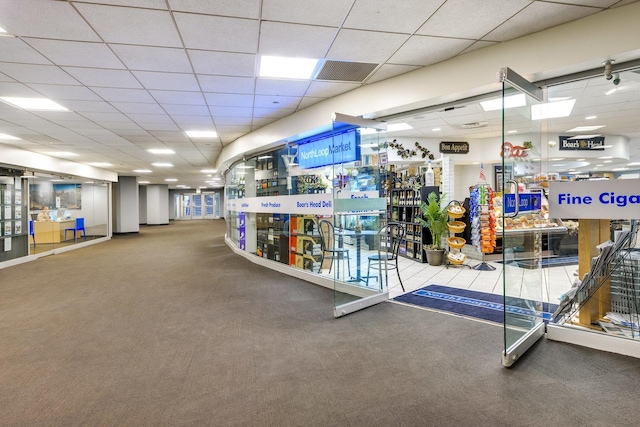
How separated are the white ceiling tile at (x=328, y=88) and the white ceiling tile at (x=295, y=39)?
850 millimetres

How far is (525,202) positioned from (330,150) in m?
2.89

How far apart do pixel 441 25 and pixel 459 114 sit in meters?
3.77

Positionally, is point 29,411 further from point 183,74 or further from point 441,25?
point 441,25

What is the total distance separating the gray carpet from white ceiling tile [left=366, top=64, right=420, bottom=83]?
9.57 ft

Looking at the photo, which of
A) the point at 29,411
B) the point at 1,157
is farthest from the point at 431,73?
the point at 1,157

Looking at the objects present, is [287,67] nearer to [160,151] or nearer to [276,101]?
[276,101]

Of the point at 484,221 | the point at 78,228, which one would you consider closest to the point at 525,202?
the point at 484,221

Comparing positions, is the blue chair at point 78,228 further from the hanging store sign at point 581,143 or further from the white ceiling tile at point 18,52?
the hanging store sign at point 581,143

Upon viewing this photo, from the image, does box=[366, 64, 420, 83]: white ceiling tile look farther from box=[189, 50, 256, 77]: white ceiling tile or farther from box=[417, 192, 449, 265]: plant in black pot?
box=[417, 192, 449, 265]: plant in black pot

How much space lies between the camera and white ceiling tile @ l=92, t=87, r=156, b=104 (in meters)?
4.49

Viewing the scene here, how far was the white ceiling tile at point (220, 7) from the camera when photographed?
2574 millimetres

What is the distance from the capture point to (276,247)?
23.8 ft

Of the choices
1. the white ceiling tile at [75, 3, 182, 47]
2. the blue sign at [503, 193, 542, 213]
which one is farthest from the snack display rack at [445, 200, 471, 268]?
the white ceiling tile at [75, 3, 182, 47]

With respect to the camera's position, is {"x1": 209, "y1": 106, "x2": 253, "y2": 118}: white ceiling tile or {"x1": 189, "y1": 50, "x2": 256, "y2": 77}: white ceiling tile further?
{"x1": 209, "y1": 106, "x2": 253, "y2": 118}: white ceiling tile
